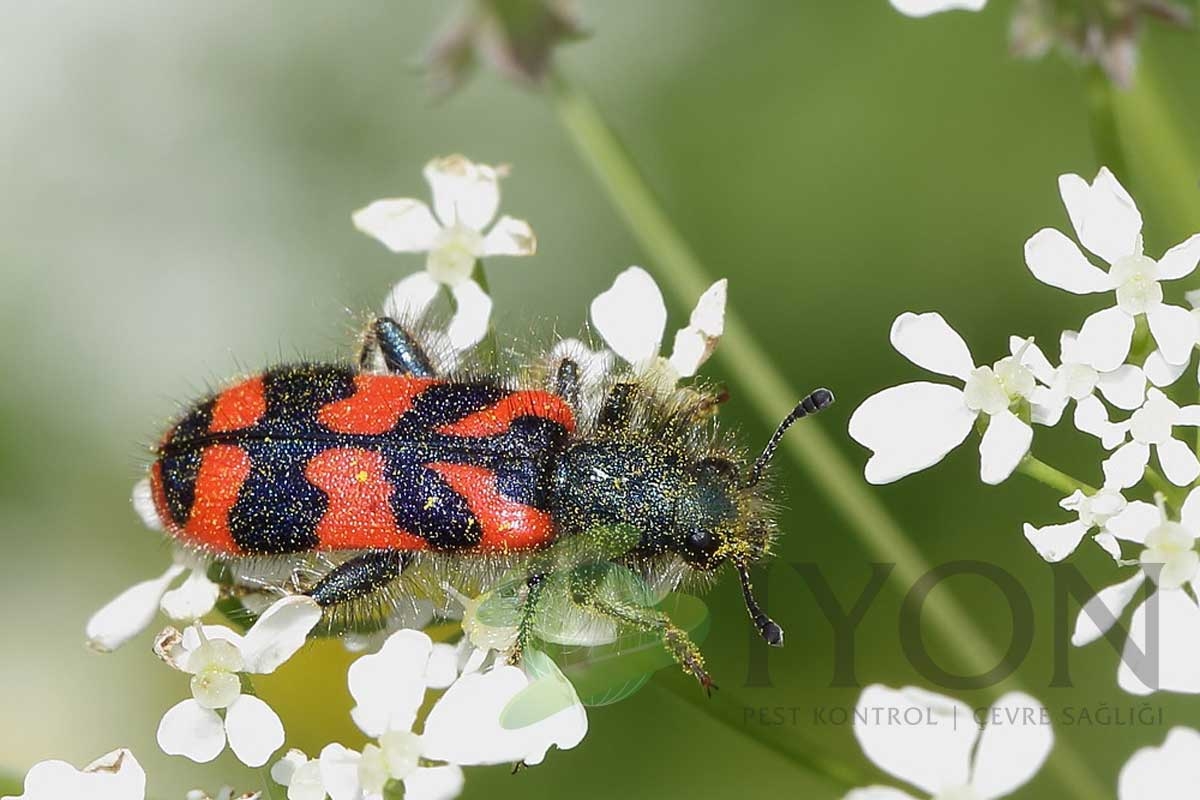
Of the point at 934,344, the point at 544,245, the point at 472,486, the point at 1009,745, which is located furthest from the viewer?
the point at 544,245

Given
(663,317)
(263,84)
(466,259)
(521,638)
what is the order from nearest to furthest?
(521,638) < (663,317) < (466,259) < (263,84)

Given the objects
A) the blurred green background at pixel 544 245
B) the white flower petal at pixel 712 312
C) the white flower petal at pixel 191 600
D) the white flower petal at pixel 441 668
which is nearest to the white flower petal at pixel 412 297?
the white flower petal at pixel 712 312

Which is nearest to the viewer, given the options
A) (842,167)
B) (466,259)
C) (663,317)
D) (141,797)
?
(141,797)

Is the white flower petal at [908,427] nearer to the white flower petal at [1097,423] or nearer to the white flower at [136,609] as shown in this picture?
the white flower petal at [1097,423]

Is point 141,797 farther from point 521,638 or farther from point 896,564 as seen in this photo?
point 896,564

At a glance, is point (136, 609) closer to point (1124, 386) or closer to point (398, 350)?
point (398, 350)

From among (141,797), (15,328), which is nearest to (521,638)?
(141,797)

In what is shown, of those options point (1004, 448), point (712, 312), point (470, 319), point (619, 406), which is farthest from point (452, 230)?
point (1004, 448)
